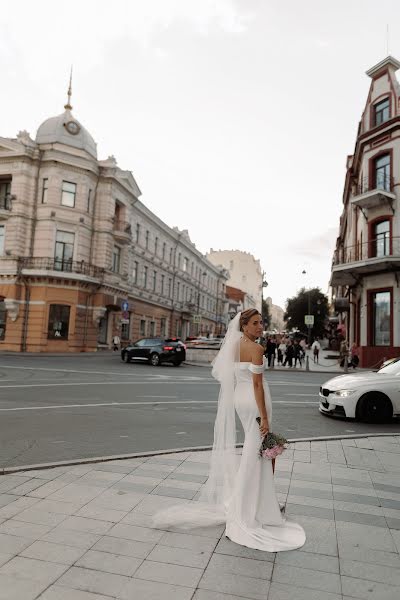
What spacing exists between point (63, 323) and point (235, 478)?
30.2 meters

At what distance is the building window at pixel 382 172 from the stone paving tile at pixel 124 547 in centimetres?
2547

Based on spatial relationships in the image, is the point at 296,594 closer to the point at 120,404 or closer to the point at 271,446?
the point at 271,446

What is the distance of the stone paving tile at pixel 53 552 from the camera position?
10.3 feet

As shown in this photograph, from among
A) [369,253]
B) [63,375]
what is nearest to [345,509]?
[63,375]

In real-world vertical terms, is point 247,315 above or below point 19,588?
above

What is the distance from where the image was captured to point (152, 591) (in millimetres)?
2773

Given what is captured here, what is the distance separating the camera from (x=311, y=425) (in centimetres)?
894

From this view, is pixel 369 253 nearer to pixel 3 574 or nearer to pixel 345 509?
pixel 345 509

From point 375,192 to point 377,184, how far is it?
222cm

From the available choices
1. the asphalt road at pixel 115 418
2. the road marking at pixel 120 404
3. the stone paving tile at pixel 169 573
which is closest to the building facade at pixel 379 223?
the asphalt road at pixel 115 418

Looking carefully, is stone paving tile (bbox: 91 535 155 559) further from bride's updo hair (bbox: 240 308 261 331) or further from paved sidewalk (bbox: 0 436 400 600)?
bride's updo hair (bbox: 240 308 261 331)

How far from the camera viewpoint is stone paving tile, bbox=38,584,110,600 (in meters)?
2.68

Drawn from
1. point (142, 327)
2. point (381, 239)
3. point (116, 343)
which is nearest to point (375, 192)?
point (381, 239)

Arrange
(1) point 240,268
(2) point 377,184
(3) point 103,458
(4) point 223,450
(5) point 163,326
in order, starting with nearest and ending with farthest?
(4) point 223,450 < (3) point 103,458 < (2) point 377,184 < (5) point 163,326 < (1) point 240,268
